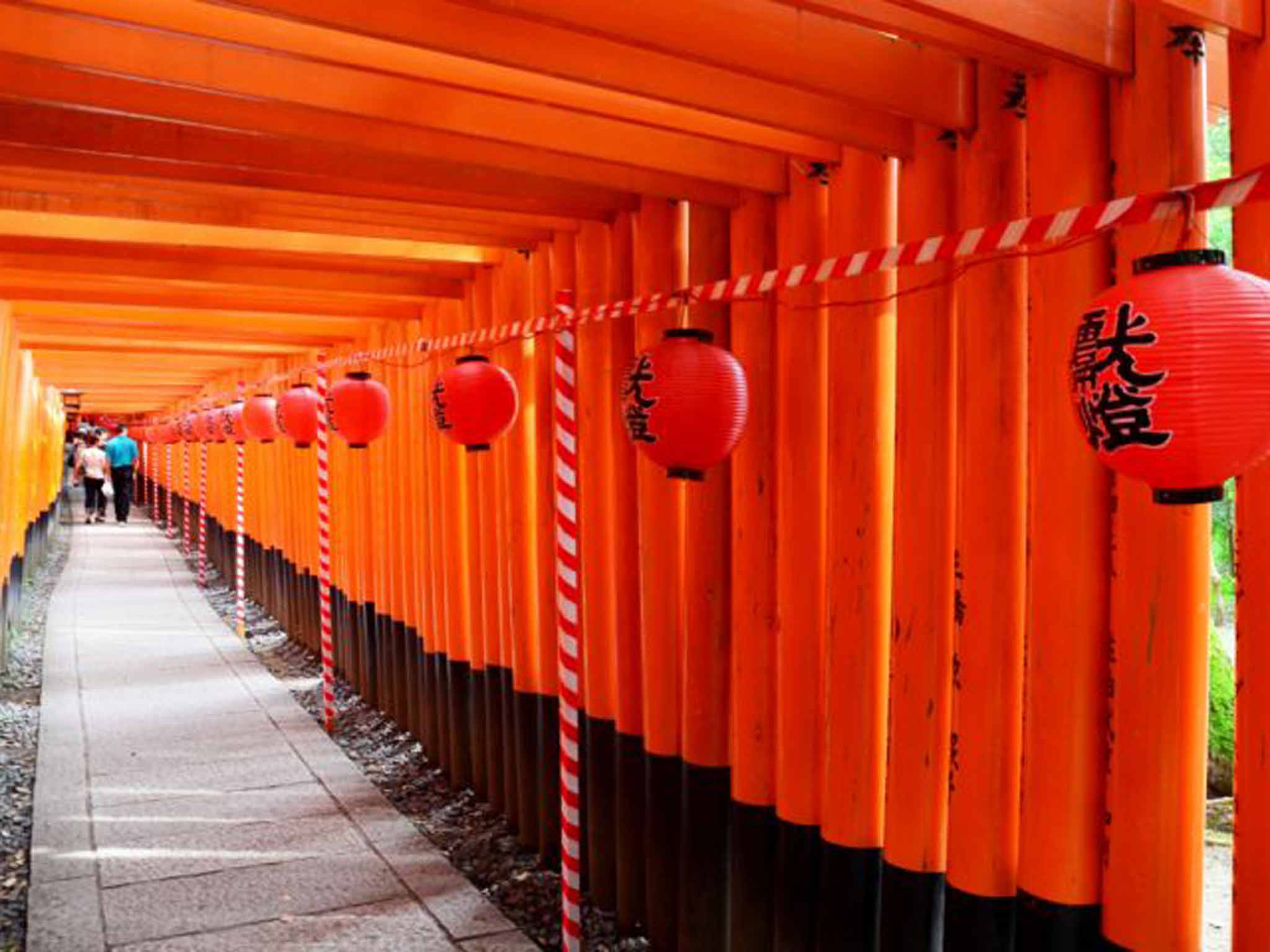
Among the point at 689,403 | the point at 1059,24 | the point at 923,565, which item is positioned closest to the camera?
the point at 1059,24

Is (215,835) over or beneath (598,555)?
beneath

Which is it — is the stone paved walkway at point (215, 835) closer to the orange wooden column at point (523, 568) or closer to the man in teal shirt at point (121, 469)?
the orange wooden column at point (523, 568)

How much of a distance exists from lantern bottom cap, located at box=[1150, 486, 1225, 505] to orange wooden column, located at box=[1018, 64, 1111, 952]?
2.66 ft

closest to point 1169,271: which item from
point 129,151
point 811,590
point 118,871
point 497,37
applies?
point 497,37

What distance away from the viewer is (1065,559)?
3373mm

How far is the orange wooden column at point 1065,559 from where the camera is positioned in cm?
333

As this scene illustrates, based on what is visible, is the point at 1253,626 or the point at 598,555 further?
the point at 598,555

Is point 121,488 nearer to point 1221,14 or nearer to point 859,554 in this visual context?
point 859,554

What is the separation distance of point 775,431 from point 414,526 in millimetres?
5074

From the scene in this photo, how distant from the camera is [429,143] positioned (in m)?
4.48

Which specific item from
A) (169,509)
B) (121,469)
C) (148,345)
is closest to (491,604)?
(148,345)

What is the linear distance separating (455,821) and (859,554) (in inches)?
181

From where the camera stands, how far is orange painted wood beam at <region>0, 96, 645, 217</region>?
3.88m

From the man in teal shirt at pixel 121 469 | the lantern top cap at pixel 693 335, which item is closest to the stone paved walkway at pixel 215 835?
the lantern top cap at pixel 693 335
